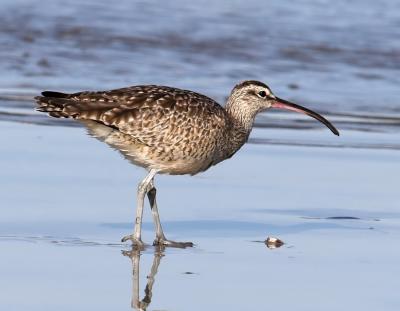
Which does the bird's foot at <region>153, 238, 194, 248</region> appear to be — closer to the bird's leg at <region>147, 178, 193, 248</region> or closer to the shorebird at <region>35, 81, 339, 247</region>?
the bird's leg at <region>147, 178, 193, 248</region>

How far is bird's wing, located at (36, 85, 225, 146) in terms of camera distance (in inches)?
371

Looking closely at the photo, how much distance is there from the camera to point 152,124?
9.58m

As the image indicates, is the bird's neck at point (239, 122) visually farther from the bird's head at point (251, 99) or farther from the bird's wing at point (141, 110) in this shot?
the bird's wing at point (141, 110)

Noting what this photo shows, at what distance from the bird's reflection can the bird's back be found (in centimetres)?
88

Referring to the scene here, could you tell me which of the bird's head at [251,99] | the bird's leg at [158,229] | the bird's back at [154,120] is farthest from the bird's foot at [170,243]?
the bird's head at [251,99]

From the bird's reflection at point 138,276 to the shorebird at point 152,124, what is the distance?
433mm

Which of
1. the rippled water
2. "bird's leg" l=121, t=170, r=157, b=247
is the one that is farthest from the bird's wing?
the rippled water

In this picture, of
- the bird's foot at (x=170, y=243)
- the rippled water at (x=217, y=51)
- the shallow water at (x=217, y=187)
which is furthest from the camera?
the rippled water at (x=217, y=51)

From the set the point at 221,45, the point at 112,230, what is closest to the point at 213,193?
the point at 112,230

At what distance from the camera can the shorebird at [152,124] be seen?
9445 mm

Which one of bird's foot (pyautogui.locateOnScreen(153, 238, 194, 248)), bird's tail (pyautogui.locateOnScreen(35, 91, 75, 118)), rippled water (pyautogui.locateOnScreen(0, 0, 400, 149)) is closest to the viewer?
bird's foot (pyautogui.locateOnScreen(153, 238, 194, 248))

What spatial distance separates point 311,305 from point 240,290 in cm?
47

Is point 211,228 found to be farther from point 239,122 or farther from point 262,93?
point 262,93

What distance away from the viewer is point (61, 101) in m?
9.48
